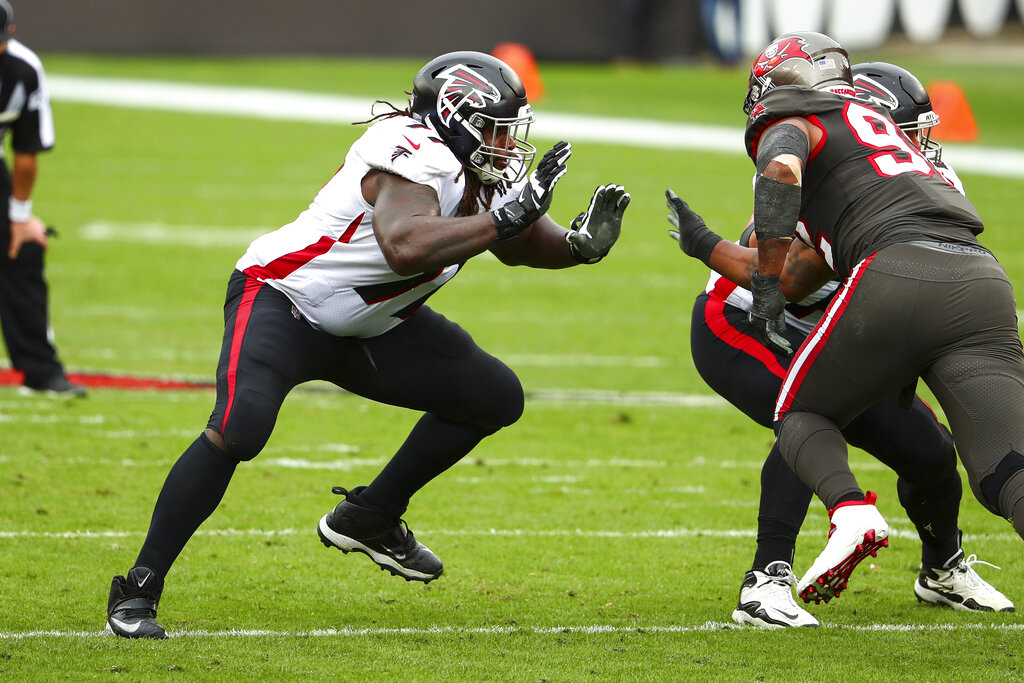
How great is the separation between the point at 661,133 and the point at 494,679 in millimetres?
16133

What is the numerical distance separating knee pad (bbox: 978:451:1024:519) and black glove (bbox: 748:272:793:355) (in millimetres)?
712

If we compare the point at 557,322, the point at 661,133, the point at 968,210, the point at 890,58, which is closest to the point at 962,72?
the point at 890,58

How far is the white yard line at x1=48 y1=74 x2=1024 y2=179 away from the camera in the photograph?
18062 mm

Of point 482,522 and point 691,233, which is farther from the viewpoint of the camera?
point 482,522

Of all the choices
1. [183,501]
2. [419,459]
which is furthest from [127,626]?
[419,459]

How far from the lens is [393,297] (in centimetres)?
423

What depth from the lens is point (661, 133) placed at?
19203mm

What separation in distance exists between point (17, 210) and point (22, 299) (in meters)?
0.49

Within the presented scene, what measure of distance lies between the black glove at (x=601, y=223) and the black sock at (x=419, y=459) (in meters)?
0.74

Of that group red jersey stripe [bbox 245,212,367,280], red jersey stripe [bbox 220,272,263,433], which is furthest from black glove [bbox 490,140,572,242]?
red jersey stripe [bbox 220,272,263,433]

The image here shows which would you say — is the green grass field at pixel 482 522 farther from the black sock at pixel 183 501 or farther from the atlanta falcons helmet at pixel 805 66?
the atlanta falcons helmet at pixel 805 66

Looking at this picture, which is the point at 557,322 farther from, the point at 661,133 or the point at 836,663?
the point at 661,133

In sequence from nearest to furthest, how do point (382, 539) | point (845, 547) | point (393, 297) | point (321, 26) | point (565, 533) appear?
point (845, 547), point (393, 297), point (382, 539), point (565, 533), point (321, 26)

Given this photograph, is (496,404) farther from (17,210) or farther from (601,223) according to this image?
(17,210)
